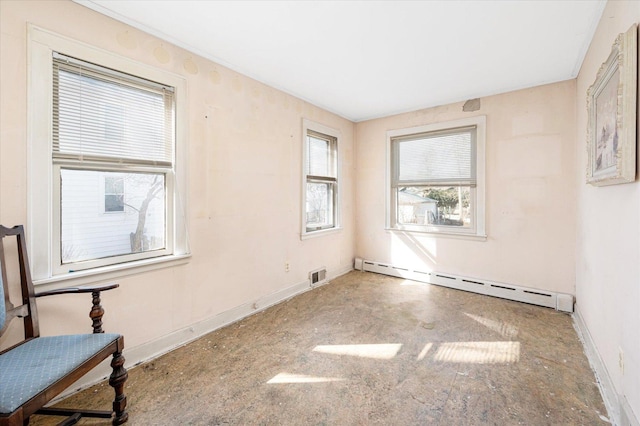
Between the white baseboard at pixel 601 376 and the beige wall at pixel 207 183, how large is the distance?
2.75 meters

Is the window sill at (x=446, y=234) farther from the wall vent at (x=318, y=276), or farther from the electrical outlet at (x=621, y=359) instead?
the electrical outlet at (x=621, y=359)

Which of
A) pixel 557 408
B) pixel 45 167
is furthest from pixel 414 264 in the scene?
pixel 45 167

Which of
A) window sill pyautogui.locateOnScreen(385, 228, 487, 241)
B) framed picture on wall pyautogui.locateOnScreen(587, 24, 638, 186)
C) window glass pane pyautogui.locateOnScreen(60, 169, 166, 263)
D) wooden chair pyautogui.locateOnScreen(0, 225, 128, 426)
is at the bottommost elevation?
wooden chair pyautogui.locateOnScreen(0, 225, 128, 426)

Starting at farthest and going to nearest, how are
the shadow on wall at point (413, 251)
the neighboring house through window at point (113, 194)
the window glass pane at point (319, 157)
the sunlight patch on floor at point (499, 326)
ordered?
the shadow on wall at point (413, 251)
the window glass pane at point (319, 157)
the sunlight patch on floor at point (499, 326)
the neighboring house through window at point (113, 194)

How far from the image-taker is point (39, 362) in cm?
127

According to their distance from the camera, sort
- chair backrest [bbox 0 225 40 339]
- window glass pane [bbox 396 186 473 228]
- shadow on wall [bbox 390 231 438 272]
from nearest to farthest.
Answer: chair backrest [bbox 0 225 40 339]
window glass pane [bbox 396 186 473 228]
shadow on wall [bbox 390 231 438 272]

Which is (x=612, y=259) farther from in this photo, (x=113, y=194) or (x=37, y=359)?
(x=113, y=194)

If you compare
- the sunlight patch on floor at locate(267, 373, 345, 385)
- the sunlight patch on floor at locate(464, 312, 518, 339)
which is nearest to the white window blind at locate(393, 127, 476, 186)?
the sunlight patch on floor at locate(464, 312, 518, 339)

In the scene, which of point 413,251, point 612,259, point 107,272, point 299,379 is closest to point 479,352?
point 612,259

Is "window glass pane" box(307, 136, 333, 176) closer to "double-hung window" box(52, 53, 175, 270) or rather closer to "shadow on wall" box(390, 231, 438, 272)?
"shadow on wall" box(390, 231, 438, 272)

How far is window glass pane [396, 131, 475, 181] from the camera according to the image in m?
3.70

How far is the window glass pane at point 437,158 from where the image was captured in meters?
3.70

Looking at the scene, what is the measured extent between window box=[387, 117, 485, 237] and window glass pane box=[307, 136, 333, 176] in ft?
3.21

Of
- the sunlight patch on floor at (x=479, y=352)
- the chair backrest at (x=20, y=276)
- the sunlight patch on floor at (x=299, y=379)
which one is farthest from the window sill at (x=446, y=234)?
the chair backrest at (x=20, y=276)
